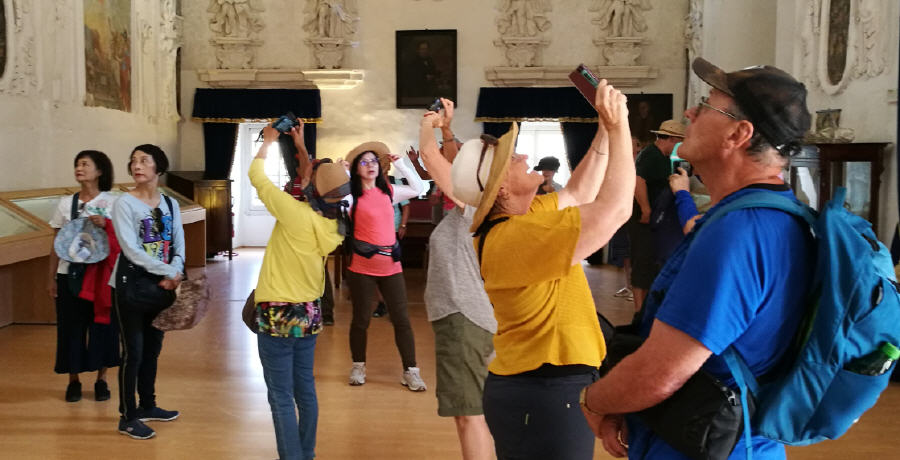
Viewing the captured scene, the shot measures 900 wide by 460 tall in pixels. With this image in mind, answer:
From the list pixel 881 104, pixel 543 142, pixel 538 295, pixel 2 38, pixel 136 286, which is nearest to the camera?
pixel 538 295

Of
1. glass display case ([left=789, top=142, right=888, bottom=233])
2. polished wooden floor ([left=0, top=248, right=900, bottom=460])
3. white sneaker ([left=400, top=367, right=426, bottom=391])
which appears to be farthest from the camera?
glass display case ([left=789, top=142, right=888, bottom=233])

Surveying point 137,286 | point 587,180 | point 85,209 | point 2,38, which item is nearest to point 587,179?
point 587,180

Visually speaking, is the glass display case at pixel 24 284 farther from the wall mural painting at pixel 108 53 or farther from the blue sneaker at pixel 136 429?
the blue sneaker at pixel 136 429

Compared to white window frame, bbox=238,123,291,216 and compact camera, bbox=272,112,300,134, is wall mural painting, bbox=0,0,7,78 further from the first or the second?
compact camera, bbox=272,112,300,134

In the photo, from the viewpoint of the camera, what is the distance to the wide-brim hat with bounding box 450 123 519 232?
2150 mm

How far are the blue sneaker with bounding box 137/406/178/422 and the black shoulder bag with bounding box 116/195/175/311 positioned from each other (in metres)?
0.72

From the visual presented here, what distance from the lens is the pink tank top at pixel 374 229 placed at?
17.9ft

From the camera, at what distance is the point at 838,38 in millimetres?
8055

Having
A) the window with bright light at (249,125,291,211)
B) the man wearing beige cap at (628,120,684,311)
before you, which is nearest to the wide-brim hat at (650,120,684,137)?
the man wearing beige cap at (628,120,684,311)

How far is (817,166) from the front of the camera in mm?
7512

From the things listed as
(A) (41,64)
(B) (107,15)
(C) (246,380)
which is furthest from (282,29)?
(C) (246,380)

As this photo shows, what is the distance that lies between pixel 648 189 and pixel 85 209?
155 inches

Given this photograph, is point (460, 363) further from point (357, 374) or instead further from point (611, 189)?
point (357, 374)

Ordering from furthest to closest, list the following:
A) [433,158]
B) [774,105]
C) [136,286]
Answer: [136,286], [433,158], [774,105]
